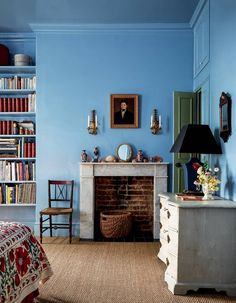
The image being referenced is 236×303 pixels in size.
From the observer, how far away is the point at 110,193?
18.3 ft

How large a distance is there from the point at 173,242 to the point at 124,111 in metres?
2.66

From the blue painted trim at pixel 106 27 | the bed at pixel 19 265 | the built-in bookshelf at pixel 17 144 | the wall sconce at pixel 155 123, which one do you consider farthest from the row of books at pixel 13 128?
the bed at pixel 19 265

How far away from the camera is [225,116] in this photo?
11.9ft

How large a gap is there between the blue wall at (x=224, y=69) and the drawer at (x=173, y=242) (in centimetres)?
Result: 69

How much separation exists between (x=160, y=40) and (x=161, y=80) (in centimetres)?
62

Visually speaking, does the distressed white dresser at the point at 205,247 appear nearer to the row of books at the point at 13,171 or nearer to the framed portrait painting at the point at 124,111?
the framed portrait painting at the point at 124,111

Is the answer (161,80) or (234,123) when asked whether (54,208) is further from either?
(234,123)

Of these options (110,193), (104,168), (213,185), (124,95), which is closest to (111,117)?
(124,95)

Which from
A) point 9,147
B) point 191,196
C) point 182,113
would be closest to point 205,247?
point 191,196

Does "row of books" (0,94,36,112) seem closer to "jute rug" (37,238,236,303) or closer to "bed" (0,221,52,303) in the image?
"jute rug" (37,238,236,303)

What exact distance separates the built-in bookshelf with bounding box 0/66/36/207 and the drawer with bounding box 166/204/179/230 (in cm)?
271

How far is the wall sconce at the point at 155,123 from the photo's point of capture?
543cm

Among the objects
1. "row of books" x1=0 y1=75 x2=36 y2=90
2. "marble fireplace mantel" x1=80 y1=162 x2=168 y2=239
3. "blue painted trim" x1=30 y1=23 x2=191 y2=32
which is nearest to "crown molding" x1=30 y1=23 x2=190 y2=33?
"blue painted trim" x1=30 y1=23 x2=191 y2=32

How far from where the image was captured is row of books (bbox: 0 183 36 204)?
18.1 feet
